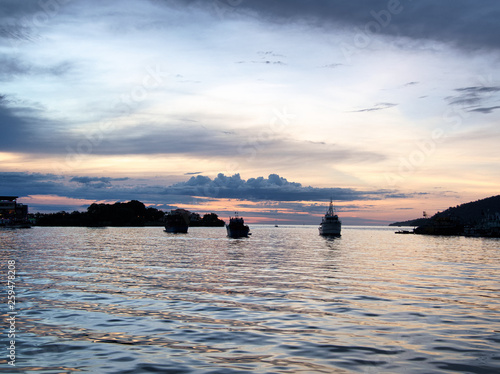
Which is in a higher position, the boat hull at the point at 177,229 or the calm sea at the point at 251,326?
the calm sea at the point at 251,326

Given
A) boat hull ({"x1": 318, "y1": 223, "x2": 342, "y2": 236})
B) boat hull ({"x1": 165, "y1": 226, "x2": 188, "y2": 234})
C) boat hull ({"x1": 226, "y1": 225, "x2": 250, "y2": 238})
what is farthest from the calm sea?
boat hull ({"x1": 165, "y1": 226, "x2": 188, "y2": 234})

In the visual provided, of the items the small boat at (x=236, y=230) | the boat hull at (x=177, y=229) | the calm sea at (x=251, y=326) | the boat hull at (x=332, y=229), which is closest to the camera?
the calm sea at (x=251, y=326)

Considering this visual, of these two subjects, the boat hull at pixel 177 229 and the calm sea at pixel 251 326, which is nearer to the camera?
the calm sea at pixel 251 326

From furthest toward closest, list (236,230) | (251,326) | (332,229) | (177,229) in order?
1. (177,229)
2. (332,229)
3. (236,230)
4. (251,326)

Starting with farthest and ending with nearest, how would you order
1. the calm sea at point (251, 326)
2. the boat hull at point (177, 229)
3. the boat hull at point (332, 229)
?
the boat hull at point (177, 229) < the boat hull at point (332, 229) < the calm sea at point (251, 326)

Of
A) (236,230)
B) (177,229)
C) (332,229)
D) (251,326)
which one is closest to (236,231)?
(236,230)

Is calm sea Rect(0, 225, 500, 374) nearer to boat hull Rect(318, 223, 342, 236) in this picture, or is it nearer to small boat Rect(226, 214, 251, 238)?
small boat Rect(226, 214, 251, 238)

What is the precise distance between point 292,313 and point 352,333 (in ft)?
13.8

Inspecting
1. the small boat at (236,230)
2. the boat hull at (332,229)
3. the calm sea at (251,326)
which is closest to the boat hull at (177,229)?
the small boat at (236,230)

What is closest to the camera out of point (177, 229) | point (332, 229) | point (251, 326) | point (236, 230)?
point (251, 326)

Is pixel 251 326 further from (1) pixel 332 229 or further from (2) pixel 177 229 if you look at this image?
(2) pixel 177 229

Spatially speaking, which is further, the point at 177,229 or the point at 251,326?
the point at 177,229

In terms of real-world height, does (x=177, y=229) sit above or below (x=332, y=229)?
below

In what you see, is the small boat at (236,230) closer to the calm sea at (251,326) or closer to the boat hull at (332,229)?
the boat hull at (332,229)
